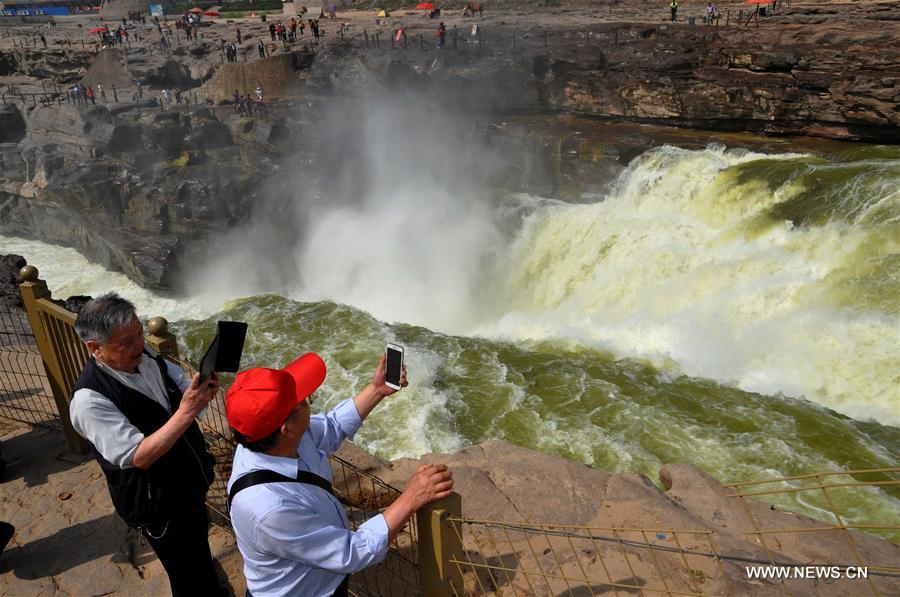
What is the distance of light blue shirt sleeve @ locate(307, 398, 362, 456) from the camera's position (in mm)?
2594

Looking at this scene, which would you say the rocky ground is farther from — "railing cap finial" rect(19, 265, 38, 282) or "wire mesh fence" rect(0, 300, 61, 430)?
"railing cap finial" rect(19, 265, 38, 282)

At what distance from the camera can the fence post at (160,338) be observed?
390 cm

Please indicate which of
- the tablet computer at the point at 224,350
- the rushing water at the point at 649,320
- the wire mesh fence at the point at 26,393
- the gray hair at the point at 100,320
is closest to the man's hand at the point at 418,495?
the tablet computer at the point at 224,350

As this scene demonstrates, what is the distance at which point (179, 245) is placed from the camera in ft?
57.1

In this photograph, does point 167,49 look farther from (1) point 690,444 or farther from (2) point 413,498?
(2) point 413,498

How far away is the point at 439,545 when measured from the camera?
2408 millimetres

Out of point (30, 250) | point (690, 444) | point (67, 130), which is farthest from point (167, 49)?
point (690, 444)

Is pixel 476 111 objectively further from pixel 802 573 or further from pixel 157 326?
pixel 802 573

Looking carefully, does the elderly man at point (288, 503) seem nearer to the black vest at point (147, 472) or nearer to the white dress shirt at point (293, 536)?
the white dress shirt at point (293, 536)

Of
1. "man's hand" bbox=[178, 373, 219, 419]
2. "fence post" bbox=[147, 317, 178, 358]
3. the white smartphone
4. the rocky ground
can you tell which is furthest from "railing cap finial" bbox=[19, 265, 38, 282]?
the rocky ground

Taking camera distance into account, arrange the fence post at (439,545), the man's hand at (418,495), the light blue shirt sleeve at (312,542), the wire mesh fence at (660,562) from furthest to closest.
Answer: the wire mesh fence at (660,562) < the fence post at (439,545) < the man's hand at (418,495) < the light blue shirt sleeve at (312,542)

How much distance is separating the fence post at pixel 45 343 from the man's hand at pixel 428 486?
3.21 metres

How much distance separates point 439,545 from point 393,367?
77 cm

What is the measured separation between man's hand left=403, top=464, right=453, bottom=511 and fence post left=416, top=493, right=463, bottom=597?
0.15 feet
